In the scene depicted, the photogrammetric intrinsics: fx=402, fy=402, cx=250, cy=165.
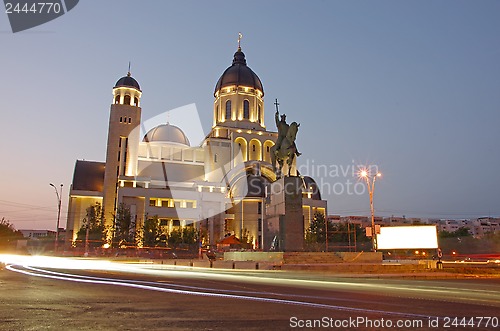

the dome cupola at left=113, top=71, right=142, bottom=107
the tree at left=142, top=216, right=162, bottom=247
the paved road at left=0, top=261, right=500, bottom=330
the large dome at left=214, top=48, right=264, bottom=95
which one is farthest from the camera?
the large dome at left=214, top=48, right=264, bottom=95

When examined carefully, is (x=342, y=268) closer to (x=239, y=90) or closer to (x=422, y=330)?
(x=422, y=330)

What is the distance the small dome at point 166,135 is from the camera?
7800 centimetres

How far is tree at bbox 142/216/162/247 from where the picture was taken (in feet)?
179

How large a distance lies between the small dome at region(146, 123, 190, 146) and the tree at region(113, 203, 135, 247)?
68.0 feet

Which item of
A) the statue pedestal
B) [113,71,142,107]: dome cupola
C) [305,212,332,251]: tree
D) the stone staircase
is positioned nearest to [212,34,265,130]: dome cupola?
[113,71,142,107]: dome cupola

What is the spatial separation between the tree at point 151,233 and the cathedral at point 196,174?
275cm

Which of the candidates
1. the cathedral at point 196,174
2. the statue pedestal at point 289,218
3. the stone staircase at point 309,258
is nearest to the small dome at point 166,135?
the cathedral at point 196,174

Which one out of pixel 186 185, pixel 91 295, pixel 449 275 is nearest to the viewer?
pixel 91 295

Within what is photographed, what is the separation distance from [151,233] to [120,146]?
17821mm

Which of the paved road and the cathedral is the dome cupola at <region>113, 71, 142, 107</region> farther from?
the paved road

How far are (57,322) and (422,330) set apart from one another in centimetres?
458

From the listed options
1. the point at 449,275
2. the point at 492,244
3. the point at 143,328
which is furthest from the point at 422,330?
the point at 492,244

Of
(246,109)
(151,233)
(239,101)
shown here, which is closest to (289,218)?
(151,233)

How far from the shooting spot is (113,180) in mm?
64625
